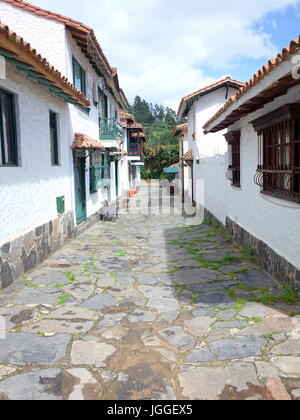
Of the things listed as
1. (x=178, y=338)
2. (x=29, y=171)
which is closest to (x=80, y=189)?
(x=29, y=171)

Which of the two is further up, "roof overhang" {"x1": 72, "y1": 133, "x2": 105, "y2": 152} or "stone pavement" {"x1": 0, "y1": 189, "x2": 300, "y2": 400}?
"roof overhang" {"x1": 72, "y1": 133, "x2": 105, "y2": 152}

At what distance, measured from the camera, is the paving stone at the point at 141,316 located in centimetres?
462

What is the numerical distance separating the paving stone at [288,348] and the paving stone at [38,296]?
3.01 m

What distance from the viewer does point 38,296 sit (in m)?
5.49

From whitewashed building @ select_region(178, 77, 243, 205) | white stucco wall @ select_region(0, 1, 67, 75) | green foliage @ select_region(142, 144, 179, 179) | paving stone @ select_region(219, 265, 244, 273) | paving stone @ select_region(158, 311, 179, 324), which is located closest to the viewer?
paving stone @ select_region(158, 311, 179, 324)

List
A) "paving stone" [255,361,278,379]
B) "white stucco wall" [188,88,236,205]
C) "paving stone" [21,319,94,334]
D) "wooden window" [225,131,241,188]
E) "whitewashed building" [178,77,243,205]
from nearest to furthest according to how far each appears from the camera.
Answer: "paving stone" [255,361,278,379] → "paving stone" [21,319,94,334] → "wooden window" [225,131,241,188] → "whitewashed building" [178,77,243,205] → "white stucco wall" [188,88,236,205]

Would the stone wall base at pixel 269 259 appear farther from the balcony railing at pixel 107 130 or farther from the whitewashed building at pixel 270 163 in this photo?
the balcony railing at pixel 107 130

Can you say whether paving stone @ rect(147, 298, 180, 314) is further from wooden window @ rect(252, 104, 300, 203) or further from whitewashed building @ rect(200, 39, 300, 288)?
wooden window @ rect(252, 104, 300, 203)

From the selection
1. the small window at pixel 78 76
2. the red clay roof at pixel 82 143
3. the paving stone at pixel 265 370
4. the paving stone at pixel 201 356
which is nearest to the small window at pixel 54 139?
the red clay roof at pixel 82 143

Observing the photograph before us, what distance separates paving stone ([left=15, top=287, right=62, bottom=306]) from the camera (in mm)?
5234

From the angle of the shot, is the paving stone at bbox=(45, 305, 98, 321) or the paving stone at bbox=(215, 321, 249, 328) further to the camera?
the paving stone at bbox=(45, 305, 98, 321)

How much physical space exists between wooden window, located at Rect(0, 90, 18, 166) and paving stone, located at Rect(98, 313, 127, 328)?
3115 millimetres

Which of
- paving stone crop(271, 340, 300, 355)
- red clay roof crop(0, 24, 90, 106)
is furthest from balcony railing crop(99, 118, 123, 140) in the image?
paving stone crop(271, 340, 300, 355)
